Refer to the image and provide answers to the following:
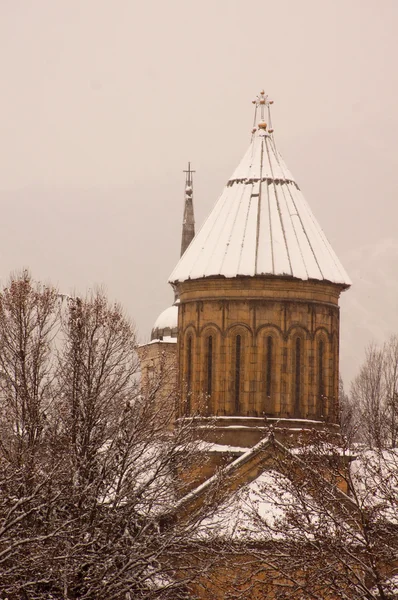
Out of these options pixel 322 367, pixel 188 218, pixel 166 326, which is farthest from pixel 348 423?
pixel 188 218

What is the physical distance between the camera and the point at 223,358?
3067cm

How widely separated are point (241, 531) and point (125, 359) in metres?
3.98

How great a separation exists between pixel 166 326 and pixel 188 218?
8.28 meters

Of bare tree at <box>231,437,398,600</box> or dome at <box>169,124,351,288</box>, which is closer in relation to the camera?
bare tree at <box>231,437,398,600</box>

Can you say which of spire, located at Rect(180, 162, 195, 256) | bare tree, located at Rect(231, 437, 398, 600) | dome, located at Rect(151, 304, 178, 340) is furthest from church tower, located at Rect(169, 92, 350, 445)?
spire, located at Rect(180, 162, 195, 256)

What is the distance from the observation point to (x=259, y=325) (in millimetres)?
30547

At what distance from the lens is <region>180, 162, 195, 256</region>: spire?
63353 millimetres

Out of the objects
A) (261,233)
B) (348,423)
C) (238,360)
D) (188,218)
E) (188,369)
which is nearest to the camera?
(238,360)

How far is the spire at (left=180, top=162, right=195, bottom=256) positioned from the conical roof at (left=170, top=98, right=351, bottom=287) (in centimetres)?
2952

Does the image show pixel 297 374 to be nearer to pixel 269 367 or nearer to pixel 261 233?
pixel 269 367

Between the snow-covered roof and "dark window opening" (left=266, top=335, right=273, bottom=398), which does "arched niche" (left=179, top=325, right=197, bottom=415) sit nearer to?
"dark window opening" (left=266, top=335, right=273, bottom=398)

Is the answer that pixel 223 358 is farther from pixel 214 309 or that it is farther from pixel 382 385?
pixel 382 385

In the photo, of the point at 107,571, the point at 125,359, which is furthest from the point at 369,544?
the point at 125,359

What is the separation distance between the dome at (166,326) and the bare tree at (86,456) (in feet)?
95.9
